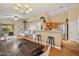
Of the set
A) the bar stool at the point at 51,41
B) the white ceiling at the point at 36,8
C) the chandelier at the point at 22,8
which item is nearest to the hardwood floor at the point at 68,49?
the bar stool at the point at 51,41

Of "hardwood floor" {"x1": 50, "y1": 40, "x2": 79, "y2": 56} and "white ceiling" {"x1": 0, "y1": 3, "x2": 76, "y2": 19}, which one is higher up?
"white ceiling" {"x1": 0, "y1": 3, "x2": 76, "y2": 19}

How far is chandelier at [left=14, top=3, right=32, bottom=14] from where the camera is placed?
2.02 m

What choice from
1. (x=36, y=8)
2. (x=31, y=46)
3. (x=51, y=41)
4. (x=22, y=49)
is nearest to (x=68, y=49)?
(x=51, y=41)

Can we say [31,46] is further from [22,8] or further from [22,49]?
[22,8]

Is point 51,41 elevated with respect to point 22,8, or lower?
lower

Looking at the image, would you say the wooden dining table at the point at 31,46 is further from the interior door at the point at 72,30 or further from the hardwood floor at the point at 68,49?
the interior door at the point at 72,30

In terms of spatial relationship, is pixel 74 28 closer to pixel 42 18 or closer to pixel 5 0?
pixel 42 18

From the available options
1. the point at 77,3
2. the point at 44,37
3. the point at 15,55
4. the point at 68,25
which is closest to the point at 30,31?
the point at 44,37

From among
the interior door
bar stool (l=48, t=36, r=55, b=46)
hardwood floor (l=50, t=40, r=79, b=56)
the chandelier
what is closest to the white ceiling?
the chandelier

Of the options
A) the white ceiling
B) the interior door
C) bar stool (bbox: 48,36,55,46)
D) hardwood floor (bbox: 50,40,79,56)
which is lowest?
hardwood floor (bbox: 50,40,79,56)

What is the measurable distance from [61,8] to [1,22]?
3.54 ft

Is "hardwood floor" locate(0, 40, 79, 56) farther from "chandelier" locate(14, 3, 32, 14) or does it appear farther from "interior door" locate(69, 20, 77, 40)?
"chandelier" locate(14, 3, 32, 14)

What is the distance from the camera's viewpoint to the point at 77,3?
2.04m

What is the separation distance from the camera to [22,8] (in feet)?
6.64
